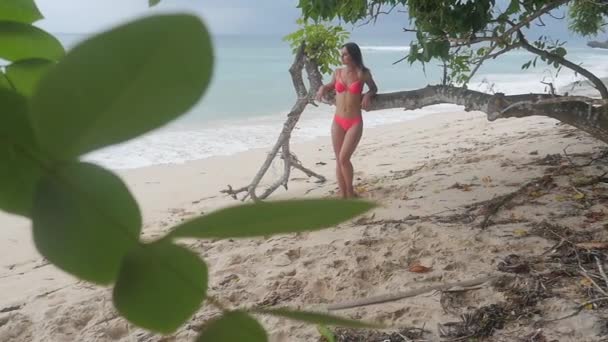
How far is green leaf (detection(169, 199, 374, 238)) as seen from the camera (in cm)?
15

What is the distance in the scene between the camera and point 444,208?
122 inches

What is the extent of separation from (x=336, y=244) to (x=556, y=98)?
1228 mm

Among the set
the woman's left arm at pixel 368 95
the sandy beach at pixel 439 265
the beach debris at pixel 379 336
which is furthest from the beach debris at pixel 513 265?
the woman's left arm at pixel 368 95

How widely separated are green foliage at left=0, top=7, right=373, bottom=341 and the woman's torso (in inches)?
129

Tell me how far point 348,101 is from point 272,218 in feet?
11.1

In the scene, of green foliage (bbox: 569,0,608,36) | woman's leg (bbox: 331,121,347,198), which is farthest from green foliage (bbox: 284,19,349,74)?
green foliage (bbox: 569,0,608,36)

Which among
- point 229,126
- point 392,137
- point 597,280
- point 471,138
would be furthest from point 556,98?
point 229,126

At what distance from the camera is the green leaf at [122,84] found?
125 mm

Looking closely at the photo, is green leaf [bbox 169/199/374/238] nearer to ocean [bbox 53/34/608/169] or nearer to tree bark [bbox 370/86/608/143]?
ocean [bbox 53/34/608/169]

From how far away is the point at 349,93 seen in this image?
136 inches

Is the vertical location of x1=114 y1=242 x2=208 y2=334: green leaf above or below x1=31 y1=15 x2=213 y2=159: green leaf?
below

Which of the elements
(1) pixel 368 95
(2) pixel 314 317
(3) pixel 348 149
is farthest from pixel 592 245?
(2) pixel 314 317

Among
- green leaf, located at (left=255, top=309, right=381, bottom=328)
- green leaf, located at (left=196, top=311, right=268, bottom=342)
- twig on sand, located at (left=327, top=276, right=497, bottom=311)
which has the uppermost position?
green leaf, located at (left=255, top=309, right=381, bottom=328)

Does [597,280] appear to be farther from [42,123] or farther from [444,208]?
[42,123]
